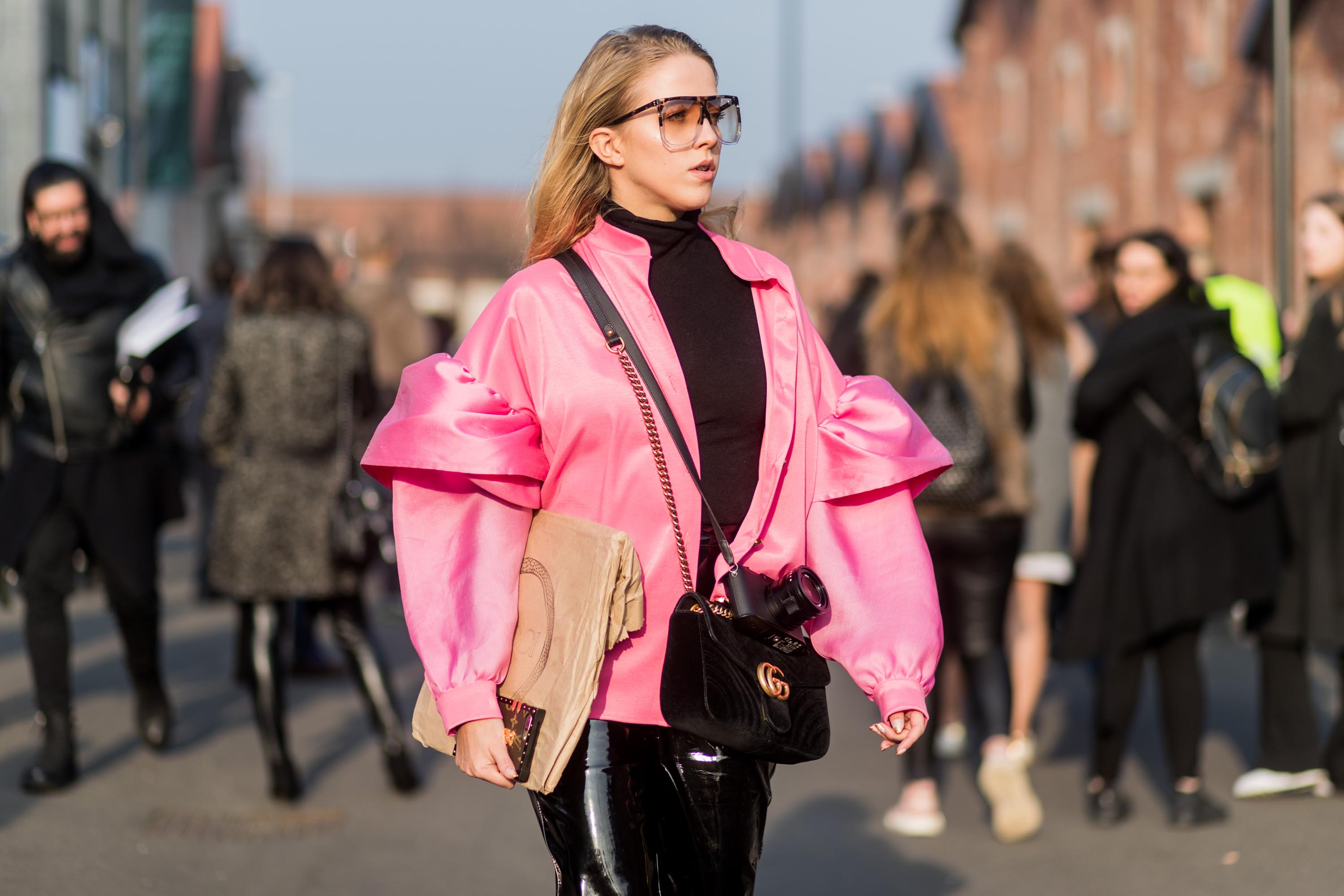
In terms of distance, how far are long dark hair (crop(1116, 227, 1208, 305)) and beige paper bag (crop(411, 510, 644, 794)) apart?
12.8 feet

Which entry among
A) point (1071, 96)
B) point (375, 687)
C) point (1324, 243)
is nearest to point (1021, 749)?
point (1324, 243)

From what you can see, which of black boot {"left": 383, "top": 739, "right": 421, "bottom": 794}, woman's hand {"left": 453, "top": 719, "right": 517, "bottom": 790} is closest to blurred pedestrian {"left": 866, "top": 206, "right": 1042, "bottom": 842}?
black boot {"left": 383, "top": 739, "right": 421, "bottom": 794}

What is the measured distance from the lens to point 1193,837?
19.4ft

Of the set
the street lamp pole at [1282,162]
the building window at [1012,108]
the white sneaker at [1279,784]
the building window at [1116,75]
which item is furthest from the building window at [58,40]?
the building window at [1012,108]

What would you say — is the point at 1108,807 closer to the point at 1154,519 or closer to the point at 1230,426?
the point at 1154,519

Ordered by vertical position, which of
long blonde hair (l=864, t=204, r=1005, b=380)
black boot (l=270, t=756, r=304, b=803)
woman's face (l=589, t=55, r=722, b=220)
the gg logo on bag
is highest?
woman's face (l=589, t=55, r=722, b=220)

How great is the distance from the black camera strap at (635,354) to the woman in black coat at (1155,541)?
356 centimetres

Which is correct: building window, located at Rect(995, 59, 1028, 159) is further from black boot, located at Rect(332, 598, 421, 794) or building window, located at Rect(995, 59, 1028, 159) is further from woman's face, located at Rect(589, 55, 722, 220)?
woman's face, located at Rect(589, 55, 722, 220)

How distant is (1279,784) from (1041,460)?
1544 mm

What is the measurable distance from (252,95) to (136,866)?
2055 inches

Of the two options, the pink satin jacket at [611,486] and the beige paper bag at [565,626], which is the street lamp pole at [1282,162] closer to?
the pink satin jacket at [611,486]

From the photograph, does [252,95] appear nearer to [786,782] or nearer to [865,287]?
[865,287]

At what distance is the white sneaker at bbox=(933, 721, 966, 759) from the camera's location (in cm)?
725

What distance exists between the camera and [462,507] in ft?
9.75
